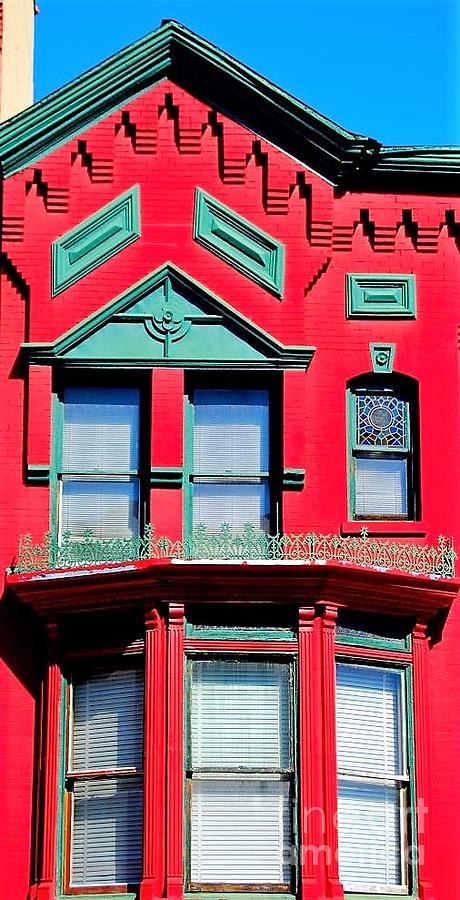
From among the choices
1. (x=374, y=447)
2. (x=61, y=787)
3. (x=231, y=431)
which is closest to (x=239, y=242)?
(x=231, y=431)

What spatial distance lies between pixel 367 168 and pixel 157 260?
2.55 metres

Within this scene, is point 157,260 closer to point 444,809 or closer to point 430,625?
point 430,625

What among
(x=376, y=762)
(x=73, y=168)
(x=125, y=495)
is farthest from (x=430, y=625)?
(x=73, y=168)

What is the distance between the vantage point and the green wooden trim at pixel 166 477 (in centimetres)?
2130

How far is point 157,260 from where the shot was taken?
2216 centimetres

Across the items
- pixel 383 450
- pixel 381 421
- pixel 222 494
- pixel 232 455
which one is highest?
pixel 381 421

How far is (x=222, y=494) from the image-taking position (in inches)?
850

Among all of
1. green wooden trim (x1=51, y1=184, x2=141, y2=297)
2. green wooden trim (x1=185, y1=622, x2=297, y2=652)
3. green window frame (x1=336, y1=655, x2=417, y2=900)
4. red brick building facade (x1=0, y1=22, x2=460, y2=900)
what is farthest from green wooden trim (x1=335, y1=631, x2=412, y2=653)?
green wooden trim (x1=51, y1=184, x2=141, y2=297)

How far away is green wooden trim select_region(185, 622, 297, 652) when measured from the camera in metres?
20.2

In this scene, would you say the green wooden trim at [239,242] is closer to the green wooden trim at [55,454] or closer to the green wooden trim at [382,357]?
the green wooden trim at [382,357]

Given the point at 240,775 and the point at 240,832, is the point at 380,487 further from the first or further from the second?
the point at 240,832

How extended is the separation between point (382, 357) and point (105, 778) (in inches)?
215

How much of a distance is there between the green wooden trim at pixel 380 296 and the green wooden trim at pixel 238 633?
3.88m

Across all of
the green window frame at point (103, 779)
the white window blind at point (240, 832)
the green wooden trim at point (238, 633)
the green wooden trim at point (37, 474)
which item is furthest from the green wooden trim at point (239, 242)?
the white window blind at point (240, 832)
